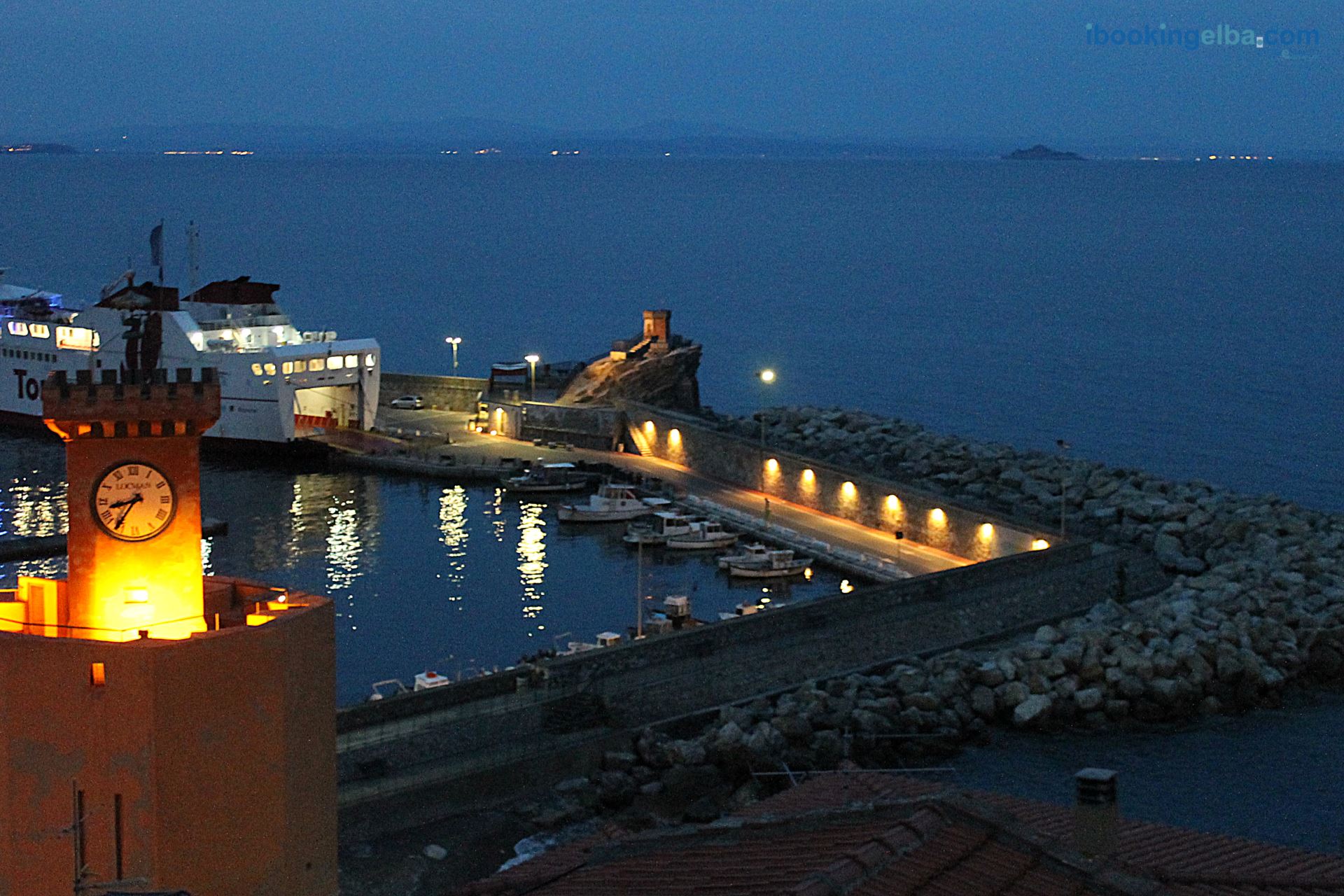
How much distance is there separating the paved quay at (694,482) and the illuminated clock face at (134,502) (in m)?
22.1

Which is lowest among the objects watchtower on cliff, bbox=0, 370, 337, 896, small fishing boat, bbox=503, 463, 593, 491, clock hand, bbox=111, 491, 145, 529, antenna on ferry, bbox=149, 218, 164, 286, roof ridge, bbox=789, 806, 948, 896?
small fishing boat, bbox=503, 463, 593, 491

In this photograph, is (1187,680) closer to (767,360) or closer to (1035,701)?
(1035,701)

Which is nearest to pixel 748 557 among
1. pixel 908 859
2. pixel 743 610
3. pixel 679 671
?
pixel 743 610

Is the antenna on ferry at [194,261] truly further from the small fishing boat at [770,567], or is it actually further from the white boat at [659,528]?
the small fishing boat at [770,567]

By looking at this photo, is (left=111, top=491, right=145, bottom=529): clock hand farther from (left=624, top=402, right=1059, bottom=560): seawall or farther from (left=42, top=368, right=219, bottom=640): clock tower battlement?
(left=624, top=402, right=1059, bottom=560): seawall

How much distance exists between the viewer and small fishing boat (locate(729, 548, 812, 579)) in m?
33.2

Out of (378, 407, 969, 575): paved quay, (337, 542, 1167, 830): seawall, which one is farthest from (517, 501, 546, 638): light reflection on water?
(337, 542, 1167, 830): seawall

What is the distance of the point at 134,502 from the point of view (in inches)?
419

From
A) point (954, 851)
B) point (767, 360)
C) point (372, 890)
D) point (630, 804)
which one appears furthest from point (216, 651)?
point (767, 360)

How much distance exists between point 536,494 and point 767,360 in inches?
1466

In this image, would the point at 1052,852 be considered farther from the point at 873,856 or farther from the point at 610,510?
the point at 610,510

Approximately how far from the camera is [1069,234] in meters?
152

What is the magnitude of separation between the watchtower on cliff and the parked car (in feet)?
130

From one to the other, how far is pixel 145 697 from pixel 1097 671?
17338mm
